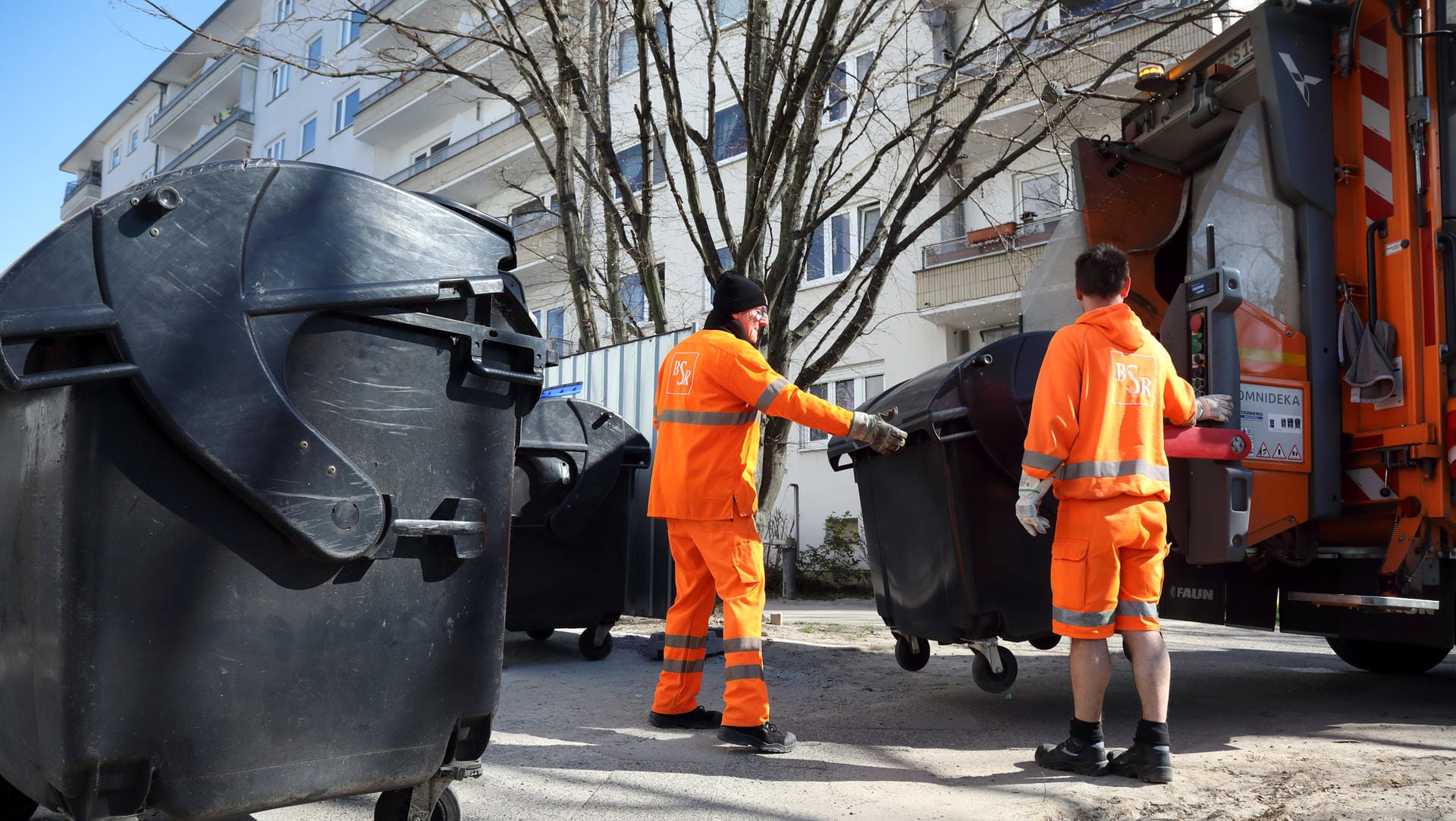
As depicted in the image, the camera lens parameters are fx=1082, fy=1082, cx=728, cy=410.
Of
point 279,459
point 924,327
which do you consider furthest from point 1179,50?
point 279,459

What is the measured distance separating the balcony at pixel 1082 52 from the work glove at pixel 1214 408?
160 inches

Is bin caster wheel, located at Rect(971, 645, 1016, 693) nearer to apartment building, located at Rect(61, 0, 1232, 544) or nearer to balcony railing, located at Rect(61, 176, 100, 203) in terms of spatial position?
apartment building, located at Rect(61, 0, 1232, 544)

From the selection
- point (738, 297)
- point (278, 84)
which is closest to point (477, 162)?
point (278, 84)

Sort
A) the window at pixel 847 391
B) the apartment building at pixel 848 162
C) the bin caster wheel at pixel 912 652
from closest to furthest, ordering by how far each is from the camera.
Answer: the bin caster wheel at pixel 912 652 < the apartment building at pixel 848 162 < the window at pixel 847 391

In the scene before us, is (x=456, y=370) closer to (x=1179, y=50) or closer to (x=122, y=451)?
(x=122, y=451)

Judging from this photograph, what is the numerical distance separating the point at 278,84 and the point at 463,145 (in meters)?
13.6

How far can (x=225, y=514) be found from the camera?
2.07 m

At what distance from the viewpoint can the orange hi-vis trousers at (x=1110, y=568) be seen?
321 centimetres

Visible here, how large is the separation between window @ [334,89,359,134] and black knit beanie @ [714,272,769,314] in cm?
2806

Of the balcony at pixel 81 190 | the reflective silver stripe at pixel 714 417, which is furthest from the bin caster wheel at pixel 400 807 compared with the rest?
the balcony at pixel 81 190

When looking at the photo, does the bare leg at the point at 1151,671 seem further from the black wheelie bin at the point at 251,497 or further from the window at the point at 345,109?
the window at the point at 345,109

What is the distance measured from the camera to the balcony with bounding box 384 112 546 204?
21234 millimetres

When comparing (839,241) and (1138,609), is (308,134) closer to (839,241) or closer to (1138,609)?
(839,241)

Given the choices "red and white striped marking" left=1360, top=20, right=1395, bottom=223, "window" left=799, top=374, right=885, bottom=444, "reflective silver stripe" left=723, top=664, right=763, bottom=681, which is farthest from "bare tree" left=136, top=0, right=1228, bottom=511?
"window" left=799, top=374, right=885, bottom=444
